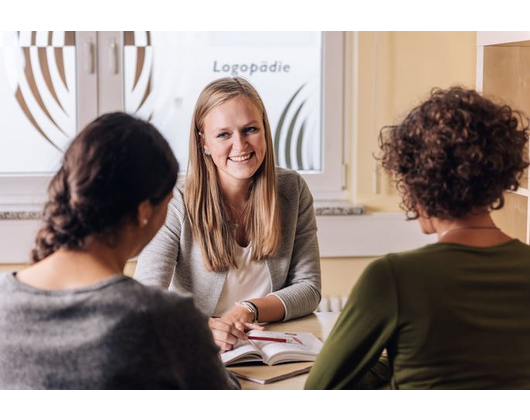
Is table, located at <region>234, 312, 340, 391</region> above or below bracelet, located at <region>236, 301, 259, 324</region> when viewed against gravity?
below

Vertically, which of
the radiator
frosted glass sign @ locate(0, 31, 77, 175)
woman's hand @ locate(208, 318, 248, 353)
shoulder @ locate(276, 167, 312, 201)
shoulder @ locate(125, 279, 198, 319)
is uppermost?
frosted glass sign @ locate(0, 31, 77, 175)

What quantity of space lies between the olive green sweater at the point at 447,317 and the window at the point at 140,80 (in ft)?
6.79

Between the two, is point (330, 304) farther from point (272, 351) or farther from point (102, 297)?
point (102, 297)

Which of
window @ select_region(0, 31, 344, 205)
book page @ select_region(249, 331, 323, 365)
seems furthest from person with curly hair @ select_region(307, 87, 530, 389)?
window @ select_region(0, 31, 344, 205)

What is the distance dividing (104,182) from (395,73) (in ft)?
7.24

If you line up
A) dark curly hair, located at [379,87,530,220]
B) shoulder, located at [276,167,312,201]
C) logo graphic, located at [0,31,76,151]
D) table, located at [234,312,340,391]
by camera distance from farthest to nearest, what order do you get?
logo graphic, located at [0,31,76,151], shoulder, located at [276,167,312,201], table, located at [234,312,340,391], dark curly hair, located at [379,87,530,220]

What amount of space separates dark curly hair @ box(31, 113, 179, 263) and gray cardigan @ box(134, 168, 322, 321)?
813 millimetres

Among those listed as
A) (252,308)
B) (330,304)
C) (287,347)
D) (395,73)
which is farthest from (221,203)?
(395,73)

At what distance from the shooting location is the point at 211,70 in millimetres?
3127

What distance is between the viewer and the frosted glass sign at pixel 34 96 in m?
3.08

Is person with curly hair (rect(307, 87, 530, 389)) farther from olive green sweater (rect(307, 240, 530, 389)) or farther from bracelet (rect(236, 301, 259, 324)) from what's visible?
bracelet (rect(236, 301, 259, 324))

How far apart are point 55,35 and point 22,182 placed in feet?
2.00

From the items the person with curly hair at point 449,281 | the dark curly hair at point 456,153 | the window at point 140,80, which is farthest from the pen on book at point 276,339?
the window at point 140,80

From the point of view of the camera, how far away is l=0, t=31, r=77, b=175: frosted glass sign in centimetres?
308
